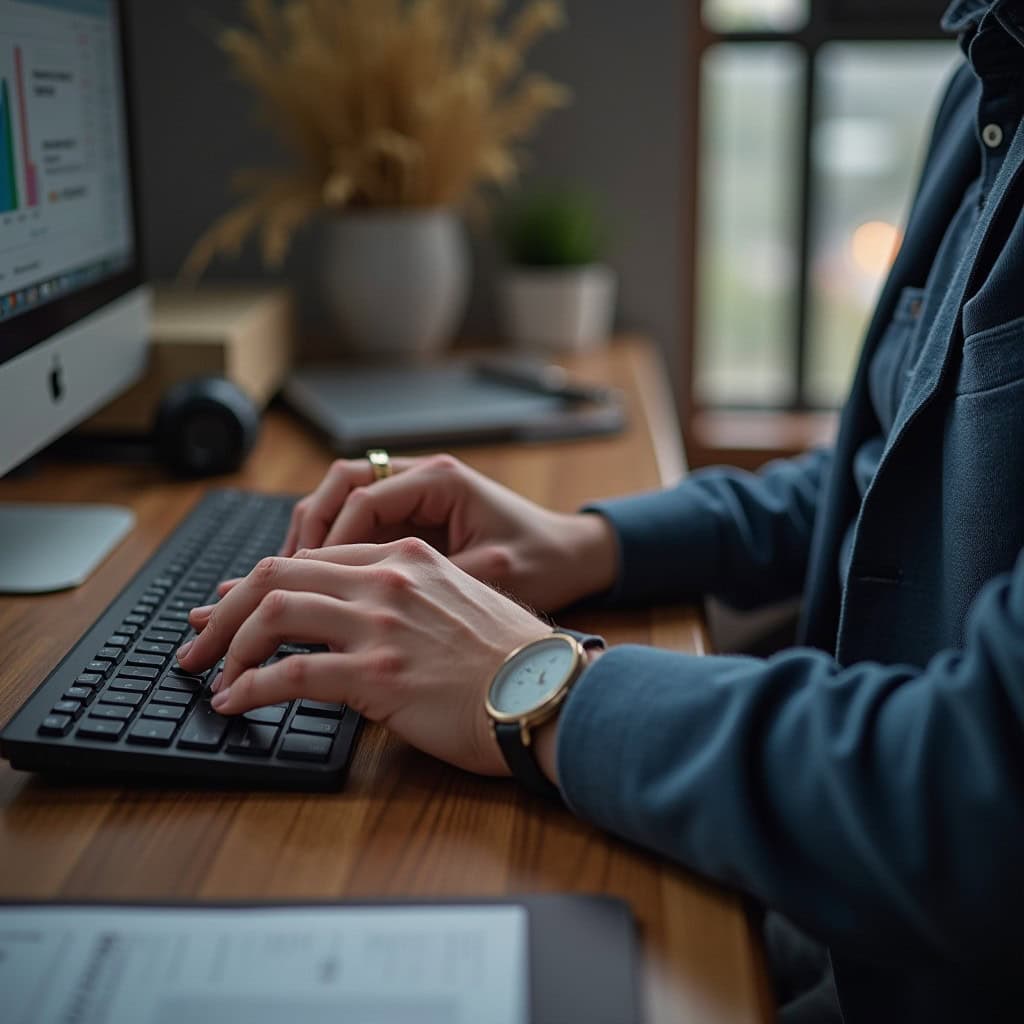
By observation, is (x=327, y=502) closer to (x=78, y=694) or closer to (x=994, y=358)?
(x=78, y=694)

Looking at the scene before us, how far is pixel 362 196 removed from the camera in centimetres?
157

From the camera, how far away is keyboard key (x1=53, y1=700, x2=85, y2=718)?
663mm

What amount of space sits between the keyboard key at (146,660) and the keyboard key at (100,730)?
70 mm

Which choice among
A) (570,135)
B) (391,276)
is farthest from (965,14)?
(570,135)

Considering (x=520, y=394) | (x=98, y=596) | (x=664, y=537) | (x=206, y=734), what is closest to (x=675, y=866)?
(x=206, y=734)

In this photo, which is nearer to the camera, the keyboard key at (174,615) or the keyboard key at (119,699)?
the keyboard key at (119,699)

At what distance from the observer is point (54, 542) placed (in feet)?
3.36

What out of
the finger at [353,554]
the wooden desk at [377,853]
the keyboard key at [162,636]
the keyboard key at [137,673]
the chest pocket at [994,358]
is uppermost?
the chest pocket at [994,358]

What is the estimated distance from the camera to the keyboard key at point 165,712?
67cm

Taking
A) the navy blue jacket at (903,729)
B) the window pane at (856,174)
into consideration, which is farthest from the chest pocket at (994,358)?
the window pane at (856,174)

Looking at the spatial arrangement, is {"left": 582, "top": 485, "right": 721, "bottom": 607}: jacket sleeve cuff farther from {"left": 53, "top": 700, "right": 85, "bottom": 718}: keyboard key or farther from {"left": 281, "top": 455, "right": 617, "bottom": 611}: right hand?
{"left": 53, "top": 700, "right": 85, "bottom": 718}: keyboard key

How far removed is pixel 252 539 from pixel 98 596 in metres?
0.11

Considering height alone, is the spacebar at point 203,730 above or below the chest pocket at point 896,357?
below

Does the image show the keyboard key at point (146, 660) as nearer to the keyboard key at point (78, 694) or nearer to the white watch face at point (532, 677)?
the keyboard key at point (78, 694)
